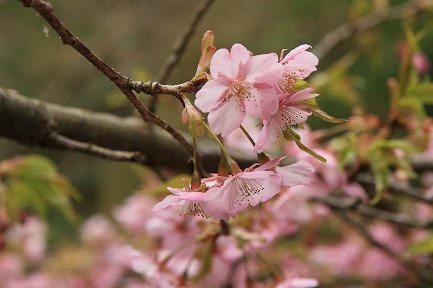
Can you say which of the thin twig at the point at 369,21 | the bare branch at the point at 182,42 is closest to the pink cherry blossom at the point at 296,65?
the bare branch at the point at 182,42

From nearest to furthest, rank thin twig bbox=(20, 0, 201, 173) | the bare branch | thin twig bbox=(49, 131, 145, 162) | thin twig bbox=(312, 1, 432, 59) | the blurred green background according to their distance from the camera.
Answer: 1. thin twig bbox=(20, 0, 201, 173)
2. thin twig bbox=(49, 131, 145, 162)
3. the bare branch
4. thin twig bbox=(312, 1, 432, 59)
5. the blurred green background

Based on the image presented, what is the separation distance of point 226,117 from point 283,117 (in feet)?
0.15

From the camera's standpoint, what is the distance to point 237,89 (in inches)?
11.1

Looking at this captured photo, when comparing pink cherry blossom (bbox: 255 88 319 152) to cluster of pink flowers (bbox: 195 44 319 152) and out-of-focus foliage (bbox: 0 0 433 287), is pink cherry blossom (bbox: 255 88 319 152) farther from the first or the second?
out-of-focus foliage (bbox: 0 0 433 287)

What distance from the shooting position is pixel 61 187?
0.67 metres

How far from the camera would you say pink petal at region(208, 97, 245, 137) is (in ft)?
0.91

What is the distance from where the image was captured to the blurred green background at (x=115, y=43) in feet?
6.75

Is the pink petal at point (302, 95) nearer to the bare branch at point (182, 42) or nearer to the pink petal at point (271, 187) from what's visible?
the pink petal at point (271, 187)

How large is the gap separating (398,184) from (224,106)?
1.64ft

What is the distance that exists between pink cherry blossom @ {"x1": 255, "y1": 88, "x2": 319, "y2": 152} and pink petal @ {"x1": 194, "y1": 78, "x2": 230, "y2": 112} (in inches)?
1.6

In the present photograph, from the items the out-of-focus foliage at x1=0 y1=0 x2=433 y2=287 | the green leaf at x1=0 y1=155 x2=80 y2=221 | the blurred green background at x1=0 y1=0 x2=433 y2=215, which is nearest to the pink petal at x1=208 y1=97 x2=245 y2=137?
the out-of-focus foliage at x1=0 y1=0 x2=433 y2=287

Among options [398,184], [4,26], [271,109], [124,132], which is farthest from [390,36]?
[4,26]

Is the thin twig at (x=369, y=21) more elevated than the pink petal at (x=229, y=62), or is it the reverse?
the thin twig at (x=369, y=21)

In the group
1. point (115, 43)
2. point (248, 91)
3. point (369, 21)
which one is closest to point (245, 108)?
point (248, 91)
